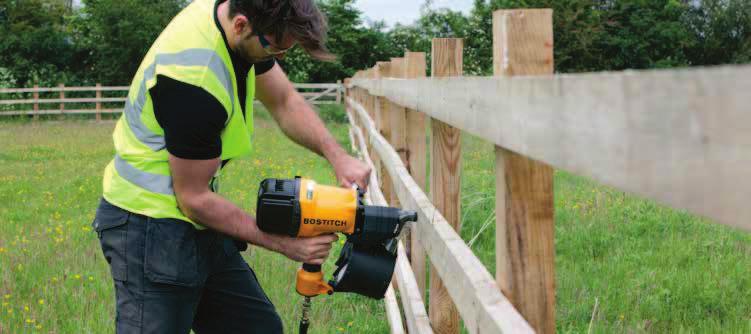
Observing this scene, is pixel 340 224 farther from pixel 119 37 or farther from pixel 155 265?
pixel 119 37

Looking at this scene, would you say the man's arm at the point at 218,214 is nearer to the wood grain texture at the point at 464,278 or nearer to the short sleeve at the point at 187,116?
the short sleeve at the point at 187,116

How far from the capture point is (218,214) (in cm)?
267

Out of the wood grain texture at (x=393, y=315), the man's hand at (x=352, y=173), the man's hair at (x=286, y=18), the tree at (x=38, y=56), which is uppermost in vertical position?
the tree at (x=38, y=56)

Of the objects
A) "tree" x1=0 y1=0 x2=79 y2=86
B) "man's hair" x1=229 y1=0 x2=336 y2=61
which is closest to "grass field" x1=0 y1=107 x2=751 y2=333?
"man's hair" x1=229 y1=0 x2=336 y2=61

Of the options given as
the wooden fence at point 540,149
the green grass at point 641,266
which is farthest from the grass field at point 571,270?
the wooden fence at point 540,149

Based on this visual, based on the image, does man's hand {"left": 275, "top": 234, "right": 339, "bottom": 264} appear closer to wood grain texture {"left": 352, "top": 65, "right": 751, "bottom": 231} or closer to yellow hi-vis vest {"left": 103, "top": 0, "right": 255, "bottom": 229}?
yellow hi-vis vest {"left": 103, "top": 0, "right": 255, "bottom": 229}

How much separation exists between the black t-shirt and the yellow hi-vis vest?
35 millimetres

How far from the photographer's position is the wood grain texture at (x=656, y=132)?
84cm

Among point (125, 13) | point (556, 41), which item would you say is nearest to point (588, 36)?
point (556, 41)

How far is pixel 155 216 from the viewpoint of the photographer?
8.88ft

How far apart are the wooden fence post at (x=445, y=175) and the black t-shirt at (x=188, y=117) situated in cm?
101

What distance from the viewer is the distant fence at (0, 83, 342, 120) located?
2414cm

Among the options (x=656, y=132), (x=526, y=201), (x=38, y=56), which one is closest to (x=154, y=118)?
(x=526, y=201)

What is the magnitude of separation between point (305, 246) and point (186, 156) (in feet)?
1.69
